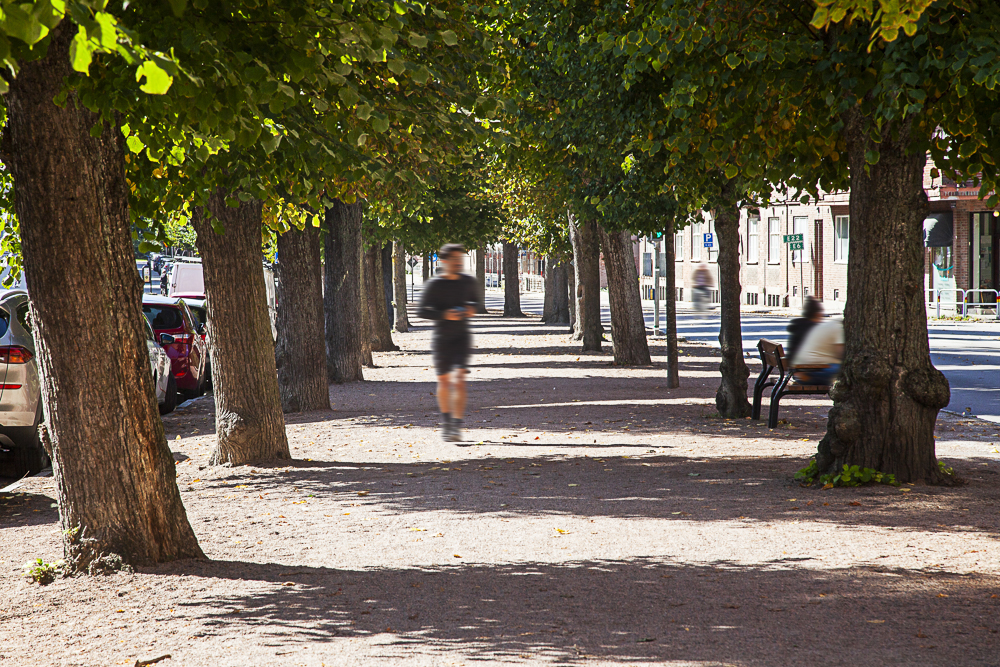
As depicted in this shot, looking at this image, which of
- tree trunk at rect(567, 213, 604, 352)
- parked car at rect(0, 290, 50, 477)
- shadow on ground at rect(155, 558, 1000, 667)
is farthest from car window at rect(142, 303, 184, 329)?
shadow on ground at rect(155, 558, 1000, 667)

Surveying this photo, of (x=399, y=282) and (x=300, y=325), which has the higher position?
(x=399, y=282)

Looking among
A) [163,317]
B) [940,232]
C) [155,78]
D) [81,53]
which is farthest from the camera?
[940,232]

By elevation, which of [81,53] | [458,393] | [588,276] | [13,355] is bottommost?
[458,393]

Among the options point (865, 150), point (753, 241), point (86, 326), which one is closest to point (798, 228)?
point (753, 241)

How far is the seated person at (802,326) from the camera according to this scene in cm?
1323

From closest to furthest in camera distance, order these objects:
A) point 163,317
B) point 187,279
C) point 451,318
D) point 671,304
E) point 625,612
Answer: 1. point 625,612
2. point 451,318
3. point 671,304
4. point 163,317
5. point 187,279

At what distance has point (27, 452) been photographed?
1074cm

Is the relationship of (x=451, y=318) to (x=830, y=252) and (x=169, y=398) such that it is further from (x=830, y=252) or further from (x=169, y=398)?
(x=830, y=252)

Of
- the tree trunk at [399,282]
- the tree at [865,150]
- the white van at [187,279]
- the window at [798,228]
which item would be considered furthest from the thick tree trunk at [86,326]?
the window at [798,228]

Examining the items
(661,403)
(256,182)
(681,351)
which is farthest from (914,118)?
(681,351)

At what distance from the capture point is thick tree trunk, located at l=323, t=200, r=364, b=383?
63.3 feet

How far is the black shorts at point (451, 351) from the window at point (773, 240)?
148 feet

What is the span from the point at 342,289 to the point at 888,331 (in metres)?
12.4

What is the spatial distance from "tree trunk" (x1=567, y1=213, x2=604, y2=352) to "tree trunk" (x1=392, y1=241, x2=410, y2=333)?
10.3m
